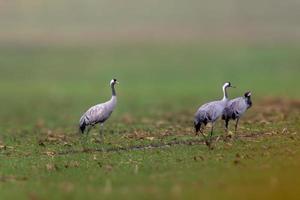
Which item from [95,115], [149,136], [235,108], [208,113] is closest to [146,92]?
[149,136]

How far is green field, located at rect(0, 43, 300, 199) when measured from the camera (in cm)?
1733

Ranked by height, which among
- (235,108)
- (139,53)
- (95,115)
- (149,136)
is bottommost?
(149,136)

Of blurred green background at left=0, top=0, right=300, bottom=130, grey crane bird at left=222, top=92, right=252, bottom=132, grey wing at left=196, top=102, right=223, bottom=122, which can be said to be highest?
blurred green background at left=0, top=0, right=300, bottom=130

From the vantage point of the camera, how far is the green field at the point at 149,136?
17.3 metres

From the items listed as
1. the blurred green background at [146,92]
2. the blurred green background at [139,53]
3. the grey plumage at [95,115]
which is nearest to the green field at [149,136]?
the blurred green background at [146,92]

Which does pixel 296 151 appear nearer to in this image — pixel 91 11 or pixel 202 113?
pixel 202 113

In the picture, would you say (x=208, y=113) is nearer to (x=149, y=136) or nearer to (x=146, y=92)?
(x=149, y=136)

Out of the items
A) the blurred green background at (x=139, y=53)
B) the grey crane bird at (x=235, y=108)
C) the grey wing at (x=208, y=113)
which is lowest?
the grey wing at (x=208, y=113)

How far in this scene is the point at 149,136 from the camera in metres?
25.2

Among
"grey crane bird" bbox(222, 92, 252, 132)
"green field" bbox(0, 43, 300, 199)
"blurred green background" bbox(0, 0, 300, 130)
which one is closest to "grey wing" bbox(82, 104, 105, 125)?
"green field" bbox(0, 43, 300, 199)

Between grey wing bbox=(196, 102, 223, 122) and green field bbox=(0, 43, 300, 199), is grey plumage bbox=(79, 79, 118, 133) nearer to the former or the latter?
green field bbox=(0, 43, 300, 199)

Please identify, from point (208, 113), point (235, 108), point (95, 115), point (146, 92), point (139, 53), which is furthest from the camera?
point (139, 53)

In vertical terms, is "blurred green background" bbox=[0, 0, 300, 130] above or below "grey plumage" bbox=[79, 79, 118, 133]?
above

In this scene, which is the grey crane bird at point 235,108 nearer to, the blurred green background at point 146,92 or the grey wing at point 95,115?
Answer: the blurred green background at point 146,92
